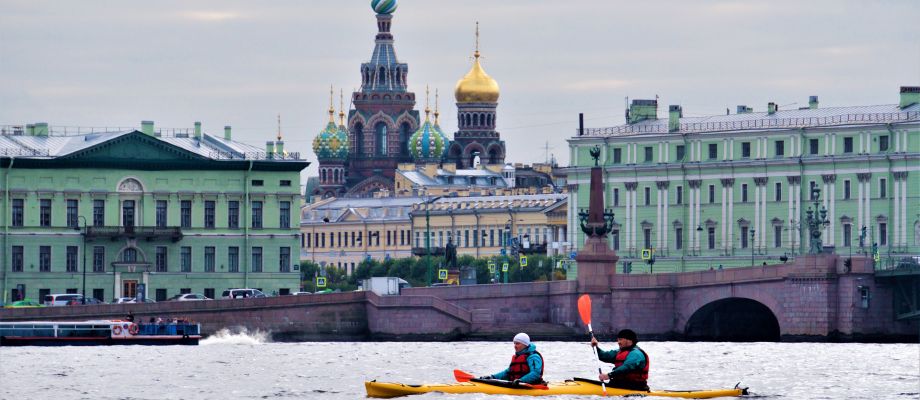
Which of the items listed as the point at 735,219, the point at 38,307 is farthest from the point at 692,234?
the point at 38,307

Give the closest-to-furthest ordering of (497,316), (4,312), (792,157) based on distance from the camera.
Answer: (4,312) → (497,316) → (792,157)

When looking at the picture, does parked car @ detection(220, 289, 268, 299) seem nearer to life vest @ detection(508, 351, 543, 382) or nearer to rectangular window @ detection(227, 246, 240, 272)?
rectangular window @ detection(227, 246, 240, 272)

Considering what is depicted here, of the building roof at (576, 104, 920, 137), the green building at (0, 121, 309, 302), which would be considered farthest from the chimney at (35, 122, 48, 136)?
the building roof at (576, 104, 920, 137)

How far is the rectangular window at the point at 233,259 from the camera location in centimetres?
12706

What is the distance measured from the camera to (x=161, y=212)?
126250mm

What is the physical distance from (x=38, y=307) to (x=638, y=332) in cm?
2156

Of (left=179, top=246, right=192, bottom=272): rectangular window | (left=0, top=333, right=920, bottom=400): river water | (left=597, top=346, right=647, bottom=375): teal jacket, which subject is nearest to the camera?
(left=597, top=346, right=647, bottom=375): teal jacket

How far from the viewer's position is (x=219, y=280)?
126812 mm

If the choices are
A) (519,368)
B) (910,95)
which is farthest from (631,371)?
(910,95)

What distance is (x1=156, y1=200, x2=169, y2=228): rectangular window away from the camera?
12619 centimetres

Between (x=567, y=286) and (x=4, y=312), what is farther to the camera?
(x=567, y=286)

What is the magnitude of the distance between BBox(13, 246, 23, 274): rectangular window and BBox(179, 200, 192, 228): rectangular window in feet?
22.9

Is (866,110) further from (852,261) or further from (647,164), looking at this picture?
(852,261)

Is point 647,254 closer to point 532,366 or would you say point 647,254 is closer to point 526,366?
point 526,366
